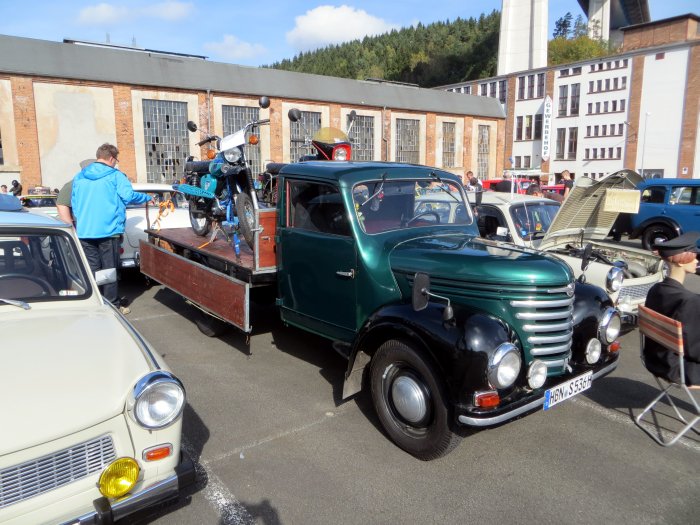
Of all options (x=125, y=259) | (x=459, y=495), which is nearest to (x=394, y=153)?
(x=125, y=259)

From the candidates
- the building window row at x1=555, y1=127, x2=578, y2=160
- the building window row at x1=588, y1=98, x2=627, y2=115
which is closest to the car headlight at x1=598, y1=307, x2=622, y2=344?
the building window row at x1=588, y1=98, x2=627, y2=115

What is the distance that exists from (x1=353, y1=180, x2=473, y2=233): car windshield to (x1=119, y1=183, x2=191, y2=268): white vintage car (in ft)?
15.1

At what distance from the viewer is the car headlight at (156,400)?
2.41 meters

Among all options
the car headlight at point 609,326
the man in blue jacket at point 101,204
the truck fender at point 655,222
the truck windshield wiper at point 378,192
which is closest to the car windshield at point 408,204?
the truck windshield wiper at point 378,192

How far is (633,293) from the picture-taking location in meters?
5.72

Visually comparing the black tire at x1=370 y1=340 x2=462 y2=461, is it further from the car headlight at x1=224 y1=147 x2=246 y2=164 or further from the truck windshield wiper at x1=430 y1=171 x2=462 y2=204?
the car headlight at x1=224 y1=147 x2=246 y2=164

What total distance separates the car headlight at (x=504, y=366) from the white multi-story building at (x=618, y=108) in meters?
32.8

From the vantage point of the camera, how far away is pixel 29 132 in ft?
70.8

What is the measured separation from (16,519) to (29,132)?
24159mm

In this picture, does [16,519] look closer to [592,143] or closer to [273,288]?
[273,288]

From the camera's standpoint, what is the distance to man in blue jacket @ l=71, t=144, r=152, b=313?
611 cm

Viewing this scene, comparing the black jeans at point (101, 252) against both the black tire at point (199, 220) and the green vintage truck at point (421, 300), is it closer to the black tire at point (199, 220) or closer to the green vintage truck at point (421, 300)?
the black tire at point (199, 220)

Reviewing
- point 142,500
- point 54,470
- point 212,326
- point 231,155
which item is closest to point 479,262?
point 142,500

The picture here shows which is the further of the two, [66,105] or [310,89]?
[310,89]
